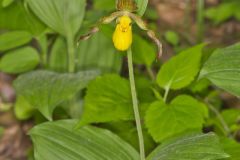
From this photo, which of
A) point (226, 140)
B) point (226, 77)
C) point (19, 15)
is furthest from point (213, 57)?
point (19, 15)

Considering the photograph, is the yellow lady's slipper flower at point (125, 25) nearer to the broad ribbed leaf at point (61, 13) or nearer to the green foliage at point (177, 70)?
the green foliage at point (177, 70)

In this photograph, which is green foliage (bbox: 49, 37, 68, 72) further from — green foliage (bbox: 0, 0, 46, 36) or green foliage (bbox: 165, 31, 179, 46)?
green foliage (bbox: 165, 31, 179, 46)

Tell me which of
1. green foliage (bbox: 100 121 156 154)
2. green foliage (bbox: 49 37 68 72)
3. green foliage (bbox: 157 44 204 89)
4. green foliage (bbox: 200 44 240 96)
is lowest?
green foliage (bbox: 100 121 156 154)

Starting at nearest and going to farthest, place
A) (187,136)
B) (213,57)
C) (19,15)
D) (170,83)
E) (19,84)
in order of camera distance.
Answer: (187,136) < (213,57) < (170,83) < (19,84) < (19,15)

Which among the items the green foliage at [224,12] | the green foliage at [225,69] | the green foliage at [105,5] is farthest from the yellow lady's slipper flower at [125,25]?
the green foliage at [224,12]

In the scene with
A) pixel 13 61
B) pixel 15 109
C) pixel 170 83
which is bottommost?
pixel 15 109

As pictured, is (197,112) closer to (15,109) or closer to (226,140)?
(226,140)

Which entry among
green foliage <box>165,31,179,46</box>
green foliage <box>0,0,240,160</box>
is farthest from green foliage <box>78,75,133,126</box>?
green foliage <box>165,31,179,46</box>
